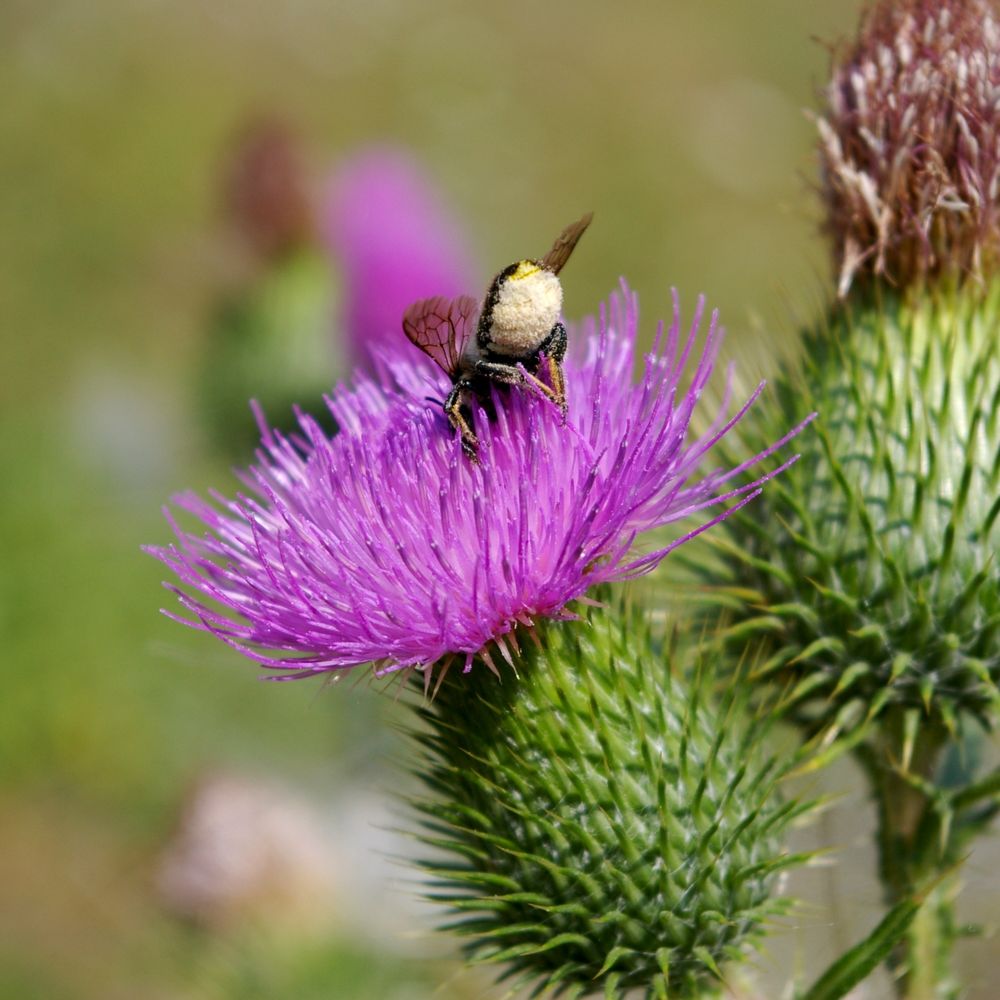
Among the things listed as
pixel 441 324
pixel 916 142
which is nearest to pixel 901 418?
pixel 916 142

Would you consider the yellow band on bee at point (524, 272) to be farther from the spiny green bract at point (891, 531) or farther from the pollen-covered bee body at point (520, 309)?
the spiny green bract at point (891, 531)

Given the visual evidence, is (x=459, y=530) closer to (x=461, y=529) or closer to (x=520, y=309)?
(x=461, y=529)

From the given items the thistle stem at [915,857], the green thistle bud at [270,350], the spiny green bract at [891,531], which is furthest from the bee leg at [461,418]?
the green thistle bud at [270,350]

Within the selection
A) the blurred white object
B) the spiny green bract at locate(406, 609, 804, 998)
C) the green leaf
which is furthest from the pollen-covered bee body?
the blurred white object

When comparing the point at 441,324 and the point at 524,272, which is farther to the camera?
the point at 441,324

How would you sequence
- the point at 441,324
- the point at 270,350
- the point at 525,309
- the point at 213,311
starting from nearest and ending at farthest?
the point at 525,309
the point at 441,324
the point at 270,350
the point at 213,311

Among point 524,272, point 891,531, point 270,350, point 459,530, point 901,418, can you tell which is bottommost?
point 891,531

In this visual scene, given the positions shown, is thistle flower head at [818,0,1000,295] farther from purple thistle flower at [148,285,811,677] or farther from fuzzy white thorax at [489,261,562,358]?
fuzzy white thorax at [489,261,562,358]
